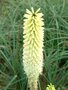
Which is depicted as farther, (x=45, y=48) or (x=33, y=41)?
(x=45, y=48)

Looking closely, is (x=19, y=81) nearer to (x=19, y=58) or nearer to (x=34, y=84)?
(x=19, y=58)

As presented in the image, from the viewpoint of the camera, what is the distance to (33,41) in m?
2.38

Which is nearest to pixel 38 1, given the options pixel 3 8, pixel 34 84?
pixel 3 8

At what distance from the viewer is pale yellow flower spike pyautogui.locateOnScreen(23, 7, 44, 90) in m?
2.30

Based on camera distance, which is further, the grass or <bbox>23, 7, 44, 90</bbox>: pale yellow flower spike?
the grass

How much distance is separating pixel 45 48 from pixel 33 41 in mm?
1489

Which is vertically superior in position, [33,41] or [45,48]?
[33,41]

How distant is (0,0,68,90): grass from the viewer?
11.3 feet

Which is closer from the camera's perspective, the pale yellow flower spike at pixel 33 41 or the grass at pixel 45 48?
the pale yellow flower spike at pixel 33 41

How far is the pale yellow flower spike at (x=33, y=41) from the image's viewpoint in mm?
2305

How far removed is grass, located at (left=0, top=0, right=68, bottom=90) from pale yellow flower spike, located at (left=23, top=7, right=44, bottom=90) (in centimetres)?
63

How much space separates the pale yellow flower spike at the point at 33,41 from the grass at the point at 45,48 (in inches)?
24.9

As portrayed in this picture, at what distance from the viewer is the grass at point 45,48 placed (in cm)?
344

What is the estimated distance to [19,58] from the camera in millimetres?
3504
